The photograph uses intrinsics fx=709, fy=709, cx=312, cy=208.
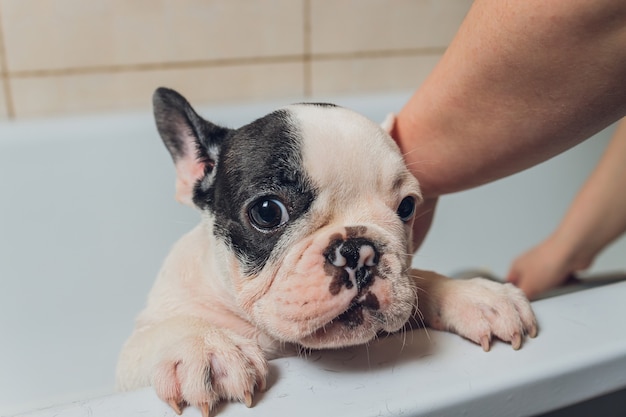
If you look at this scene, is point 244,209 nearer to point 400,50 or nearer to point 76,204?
point 76,204

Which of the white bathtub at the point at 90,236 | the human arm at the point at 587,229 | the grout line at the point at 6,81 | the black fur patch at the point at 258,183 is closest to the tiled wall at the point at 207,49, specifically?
the grout line at the point at 6,81

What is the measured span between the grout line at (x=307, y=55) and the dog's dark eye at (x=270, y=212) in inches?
56.2

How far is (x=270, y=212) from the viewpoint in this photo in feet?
2.91

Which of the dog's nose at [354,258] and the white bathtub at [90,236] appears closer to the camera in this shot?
the dog's nose at [354,258]

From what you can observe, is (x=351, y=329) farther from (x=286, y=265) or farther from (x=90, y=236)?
(x=90, y=236)

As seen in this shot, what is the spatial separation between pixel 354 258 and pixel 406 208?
0.20m

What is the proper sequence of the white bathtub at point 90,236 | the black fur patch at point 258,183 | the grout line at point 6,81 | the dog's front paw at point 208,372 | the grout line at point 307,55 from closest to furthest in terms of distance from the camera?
1. the dog's front paw at point 208,372
2. the black fur patch at point 258,183
3. the white bathtub at point 90,236
4. the grout line at point 6,81
5. the grout line at point 307,55

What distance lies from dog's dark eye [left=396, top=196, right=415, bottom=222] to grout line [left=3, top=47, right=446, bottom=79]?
132cm

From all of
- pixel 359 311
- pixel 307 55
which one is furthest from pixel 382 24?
pixel 359 311

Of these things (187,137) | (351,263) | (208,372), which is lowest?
(208,372)

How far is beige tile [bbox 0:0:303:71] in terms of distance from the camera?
1989 mm

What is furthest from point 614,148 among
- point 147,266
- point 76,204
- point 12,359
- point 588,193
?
point 12,359

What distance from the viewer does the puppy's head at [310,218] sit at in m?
0.82

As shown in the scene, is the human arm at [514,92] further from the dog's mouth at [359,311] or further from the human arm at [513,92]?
the dog's mouth at [359,311]
